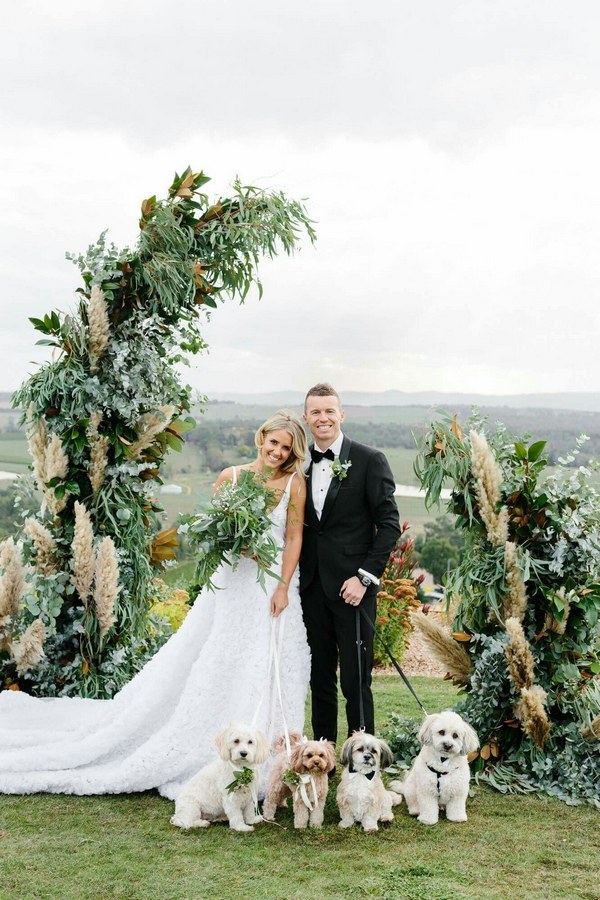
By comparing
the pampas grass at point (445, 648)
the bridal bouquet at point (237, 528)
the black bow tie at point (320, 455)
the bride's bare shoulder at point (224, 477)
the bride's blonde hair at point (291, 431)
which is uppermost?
the bride's blonde hair at point (291, 431)

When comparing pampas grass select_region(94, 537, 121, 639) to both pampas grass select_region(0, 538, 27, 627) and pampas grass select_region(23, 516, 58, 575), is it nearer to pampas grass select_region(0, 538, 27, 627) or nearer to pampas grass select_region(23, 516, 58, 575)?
pampas grass select_region(23, 516, 58, 575)

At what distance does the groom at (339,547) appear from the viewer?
5.05 m

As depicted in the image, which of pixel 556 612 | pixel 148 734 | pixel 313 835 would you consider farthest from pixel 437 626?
pixel 148 734

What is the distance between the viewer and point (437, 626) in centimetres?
555

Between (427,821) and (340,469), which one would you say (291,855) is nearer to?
(427,821)

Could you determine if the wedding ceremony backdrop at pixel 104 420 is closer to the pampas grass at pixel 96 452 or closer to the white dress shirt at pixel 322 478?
the pampas grass at pixel 96 452

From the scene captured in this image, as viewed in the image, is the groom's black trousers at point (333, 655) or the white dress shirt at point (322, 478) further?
the white dress shirt at point (322, 478)

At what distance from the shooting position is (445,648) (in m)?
5.56

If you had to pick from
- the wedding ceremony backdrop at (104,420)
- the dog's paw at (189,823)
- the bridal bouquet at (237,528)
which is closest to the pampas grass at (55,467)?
the wedding ceremony backdrop at (104,420)

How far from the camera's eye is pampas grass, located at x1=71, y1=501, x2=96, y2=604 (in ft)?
19.7

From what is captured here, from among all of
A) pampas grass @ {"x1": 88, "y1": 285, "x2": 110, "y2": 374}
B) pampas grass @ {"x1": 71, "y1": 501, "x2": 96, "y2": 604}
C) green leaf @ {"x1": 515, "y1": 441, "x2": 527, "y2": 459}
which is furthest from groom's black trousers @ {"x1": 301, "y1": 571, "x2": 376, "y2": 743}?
pampas grass @ {"x1": 88, "y1": 285, "x2": 110, "y2": 374}

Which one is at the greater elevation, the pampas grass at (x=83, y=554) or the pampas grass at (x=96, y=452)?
the pampas grass at (x=96, y=452)

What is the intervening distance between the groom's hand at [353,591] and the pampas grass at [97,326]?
262 cm

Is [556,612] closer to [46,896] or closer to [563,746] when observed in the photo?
[563,746]
